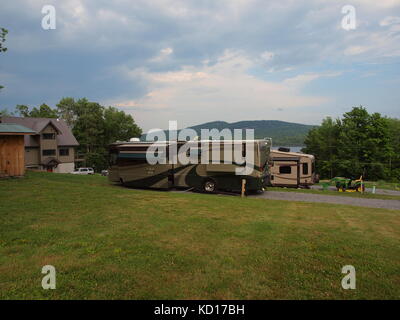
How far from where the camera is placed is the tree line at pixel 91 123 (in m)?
57.4

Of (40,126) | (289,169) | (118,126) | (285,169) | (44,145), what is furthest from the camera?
(118,126)

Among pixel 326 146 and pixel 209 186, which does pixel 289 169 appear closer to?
pixel 209 186

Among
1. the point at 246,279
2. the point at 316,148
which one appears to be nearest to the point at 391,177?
the point at 316,148

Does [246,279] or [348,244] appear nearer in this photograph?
[246,279]

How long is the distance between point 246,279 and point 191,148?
38.5ft

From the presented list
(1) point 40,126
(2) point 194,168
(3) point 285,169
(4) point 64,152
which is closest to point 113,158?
(2) point 194,168

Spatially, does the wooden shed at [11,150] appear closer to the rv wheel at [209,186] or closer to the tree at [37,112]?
the rv wheel at [209,186]

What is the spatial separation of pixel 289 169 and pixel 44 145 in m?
37.1

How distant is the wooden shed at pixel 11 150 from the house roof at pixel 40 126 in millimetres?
23129

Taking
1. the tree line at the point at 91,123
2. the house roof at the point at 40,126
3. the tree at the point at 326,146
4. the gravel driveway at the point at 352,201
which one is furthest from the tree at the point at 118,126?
the gravel driveway at the point at 352,201

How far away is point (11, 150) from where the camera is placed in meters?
15.4
